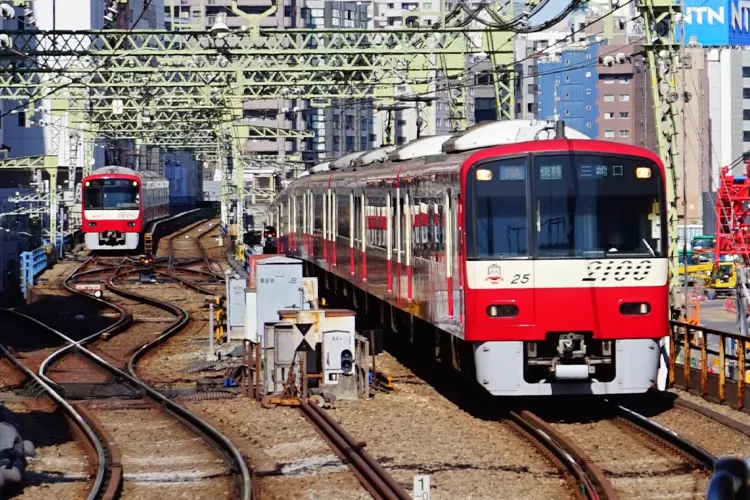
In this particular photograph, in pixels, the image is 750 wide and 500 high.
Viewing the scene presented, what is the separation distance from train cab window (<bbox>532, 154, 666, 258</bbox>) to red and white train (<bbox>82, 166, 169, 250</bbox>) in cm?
3348

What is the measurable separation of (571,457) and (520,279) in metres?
2.49

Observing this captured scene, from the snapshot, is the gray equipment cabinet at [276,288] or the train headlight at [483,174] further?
the gray equipment cabinet at [276,288]

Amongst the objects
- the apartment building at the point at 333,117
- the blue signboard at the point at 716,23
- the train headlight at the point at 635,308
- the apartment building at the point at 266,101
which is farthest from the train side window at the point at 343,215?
the apartment building at the point at 333,117

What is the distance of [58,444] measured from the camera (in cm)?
1208

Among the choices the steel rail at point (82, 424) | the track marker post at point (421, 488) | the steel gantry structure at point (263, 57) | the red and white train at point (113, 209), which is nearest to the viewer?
the track marker post at point (421, 488)

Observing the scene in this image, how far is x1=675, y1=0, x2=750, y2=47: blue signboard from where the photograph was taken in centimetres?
8725

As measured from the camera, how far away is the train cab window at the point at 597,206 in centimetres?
1249

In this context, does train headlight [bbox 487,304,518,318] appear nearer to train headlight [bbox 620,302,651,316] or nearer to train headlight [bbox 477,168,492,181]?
train headlight [bbox 620,302,651,316]

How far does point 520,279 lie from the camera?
40.8 feet

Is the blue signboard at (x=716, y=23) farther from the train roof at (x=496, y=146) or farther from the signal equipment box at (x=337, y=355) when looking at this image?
the signal equipment box at (x=337, y=355)

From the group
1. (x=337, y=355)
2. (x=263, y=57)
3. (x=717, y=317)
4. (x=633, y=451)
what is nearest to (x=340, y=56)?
(x=263, y=57)

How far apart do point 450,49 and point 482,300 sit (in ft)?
54.9

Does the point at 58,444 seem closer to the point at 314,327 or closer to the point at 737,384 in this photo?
the point at 314,327

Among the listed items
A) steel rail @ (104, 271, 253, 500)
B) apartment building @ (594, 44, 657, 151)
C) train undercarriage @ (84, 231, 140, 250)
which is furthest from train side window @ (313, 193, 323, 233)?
apartment building @ (594, 44, 657, 151)
